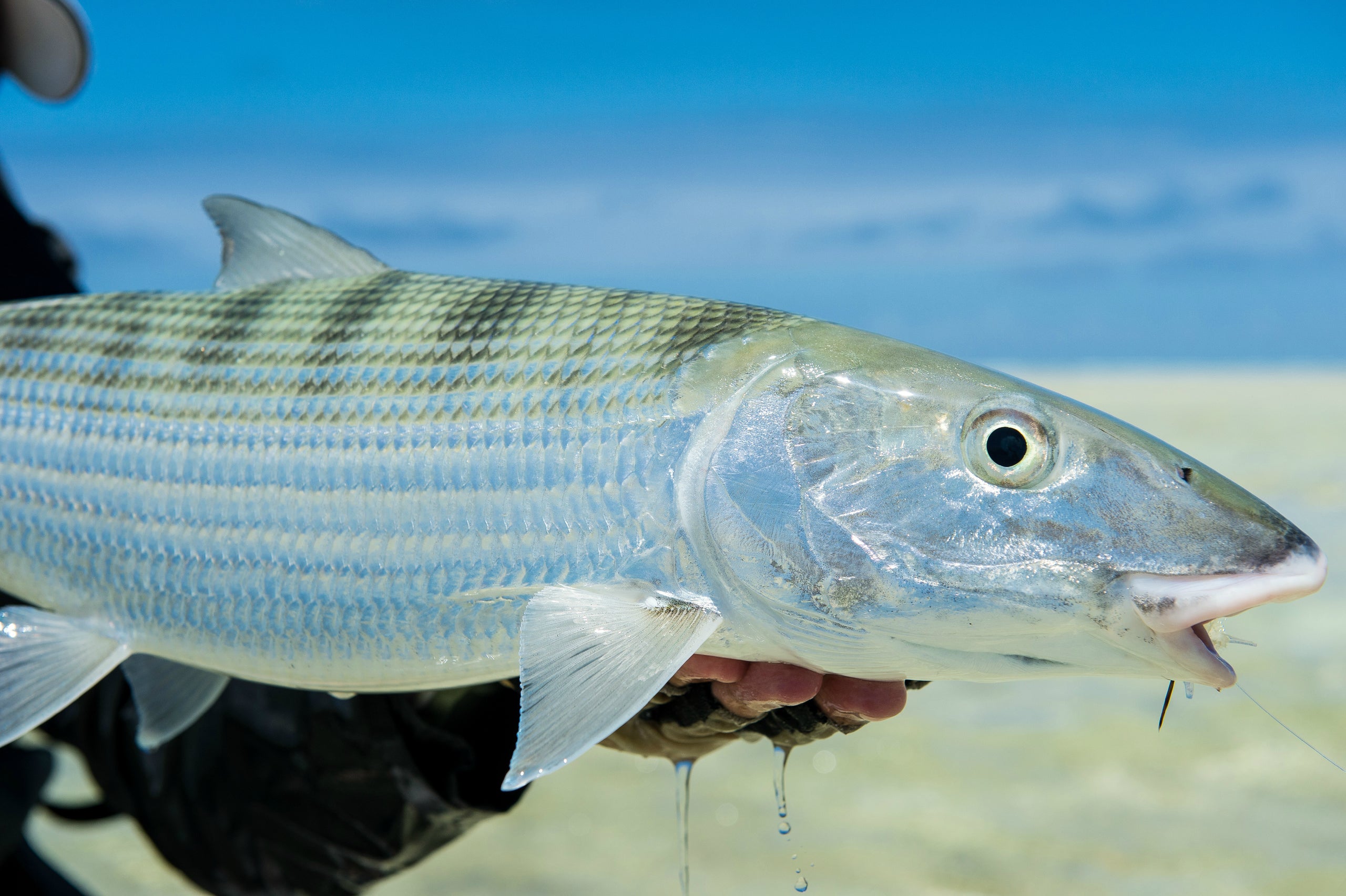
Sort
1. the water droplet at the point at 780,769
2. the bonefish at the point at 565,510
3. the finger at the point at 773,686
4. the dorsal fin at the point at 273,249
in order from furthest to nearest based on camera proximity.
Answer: the dorsal fin at the point at 273,249, the water droplet at the point at 780,769, the finger at the point at 773,686, the bonefish at the point at 565,510

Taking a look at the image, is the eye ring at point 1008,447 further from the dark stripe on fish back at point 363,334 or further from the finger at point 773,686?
the finger at point 773,686

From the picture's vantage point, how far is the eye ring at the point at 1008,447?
1755 mm

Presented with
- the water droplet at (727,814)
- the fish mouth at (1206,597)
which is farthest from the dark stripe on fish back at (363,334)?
the water droplet at (727,814)

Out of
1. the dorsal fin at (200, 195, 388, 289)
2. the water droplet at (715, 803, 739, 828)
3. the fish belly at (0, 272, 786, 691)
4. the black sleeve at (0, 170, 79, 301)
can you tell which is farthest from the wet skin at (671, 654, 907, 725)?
the black sleeve at (0, 170, 79, 301)

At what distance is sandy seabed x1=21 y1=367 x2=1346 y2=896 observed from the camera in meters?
4.59

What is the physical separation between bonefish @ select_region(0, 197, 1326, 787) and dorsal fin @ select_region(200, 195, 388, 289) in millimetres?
96

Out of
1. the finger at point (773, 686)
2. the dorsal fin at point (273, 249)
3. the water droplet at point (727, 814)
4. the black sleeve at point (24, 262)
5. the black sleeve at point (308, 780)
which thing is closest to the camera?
the finger at point (773, 686)

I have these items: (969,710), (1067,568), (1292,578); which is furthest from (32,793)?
(969,710)

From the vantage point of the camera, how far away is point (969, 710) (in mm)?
6344

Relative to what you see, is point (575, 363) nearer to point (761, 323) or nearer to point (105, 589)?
point (761, 323)

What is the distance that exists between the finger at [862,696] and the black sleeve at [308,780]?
1084 mm

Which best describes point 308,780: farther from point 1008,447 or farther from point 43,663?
point 1008,447

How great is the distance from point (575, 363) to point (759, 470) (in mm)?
426

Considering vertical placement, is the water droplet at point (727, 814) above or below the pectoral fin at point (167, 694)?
below
